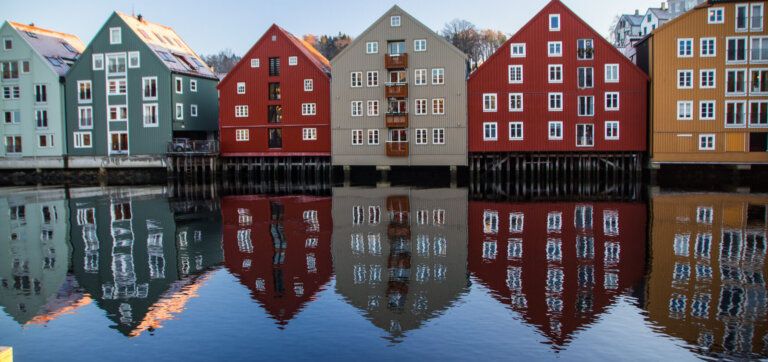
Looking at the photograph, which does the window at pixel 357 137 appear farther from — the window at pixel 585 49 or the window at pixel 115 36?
the window at pixel 115 36

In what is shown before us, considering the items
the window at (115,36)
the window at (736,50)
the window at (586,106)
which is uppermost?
the window at (115,36)

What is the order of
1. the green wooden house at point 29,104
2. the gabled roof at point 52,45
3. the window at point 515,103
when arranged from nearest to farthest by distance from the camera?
the window at point 515,103 < the green wooden house at point 29,104 < the gabled roof at point 52,45

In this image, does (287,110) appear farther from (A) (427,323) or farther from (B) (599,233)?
(A) (427,323)

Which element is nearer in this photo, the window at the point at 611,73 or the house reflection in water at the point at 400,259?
the house reflection in water at the point at 400,259

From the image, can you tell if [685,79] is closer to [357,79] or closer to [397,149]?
[397,149]

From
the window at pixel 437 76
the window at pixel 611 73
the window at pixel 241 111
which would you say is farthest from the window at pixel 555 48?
the window at pixel 241 111

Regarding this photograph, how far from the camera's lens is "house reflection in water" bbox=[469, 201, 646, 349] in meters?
16.1

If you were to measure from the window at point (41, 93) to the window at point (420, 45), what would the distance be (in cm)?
3755

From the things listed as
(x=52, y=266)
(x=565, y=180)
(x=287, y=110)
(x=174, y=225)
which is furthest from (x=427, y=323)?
(x=287, y=110)

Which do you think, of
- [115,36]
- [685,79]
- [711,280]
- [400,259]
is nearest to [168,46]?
[115,36]

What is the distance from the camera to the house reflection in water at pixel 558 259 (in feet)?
52.9

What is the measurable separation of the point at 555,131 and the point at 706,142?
11716 mm

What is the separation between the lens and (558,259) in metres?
21.7

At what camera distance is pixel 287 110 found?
62.4 m
